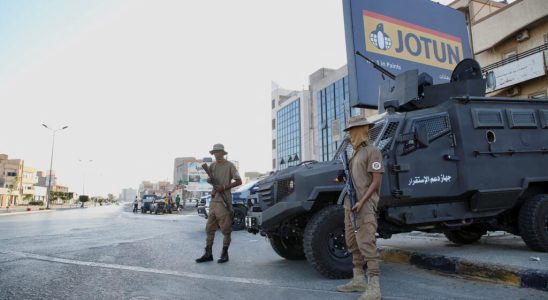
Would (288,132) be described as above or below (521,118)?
above

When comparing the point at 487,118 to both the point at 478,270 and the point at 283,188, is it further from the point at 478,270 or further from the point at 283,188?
the point at 283,188

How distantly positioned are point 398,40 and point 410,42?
2.21 ft

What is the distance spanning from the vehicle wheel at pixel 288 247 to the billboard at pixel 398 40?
24.0 feet

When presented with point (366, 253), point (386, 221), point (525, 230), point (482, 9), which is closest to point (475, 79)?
point (525, 230)

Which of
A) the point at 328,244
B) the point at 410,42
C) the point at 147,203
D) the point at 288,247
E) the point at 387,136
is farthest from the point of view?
the point at 147,203

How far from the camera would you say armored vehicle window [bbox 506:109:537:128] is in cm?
593

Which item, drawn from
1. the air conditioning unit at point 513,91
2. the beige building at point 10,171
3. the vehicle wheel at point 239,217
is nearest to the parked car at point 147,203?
the vehicle wheel at point 239,217

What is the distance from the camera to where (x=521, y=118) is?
236 inches

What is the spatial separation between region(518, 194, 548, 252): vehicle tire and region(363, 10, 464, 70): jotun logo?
8.04m

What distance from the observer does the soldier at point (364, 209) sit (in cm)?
358

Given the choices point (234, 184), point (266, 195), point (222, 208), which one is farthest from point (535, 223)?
point (222, 208)

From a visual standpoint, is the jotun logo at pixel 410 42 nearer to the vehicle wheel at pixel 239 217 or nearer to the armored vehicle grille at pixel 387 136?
the vehicle wheel at pixel 239 217

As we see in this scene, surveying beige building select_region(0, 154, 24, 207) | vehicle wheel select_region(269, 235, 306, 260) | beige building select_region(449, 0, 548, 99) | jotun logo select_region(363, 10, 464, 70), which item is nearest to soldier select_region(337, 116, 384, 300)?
vehicle wheel select_region(269, 235, 306, 260)

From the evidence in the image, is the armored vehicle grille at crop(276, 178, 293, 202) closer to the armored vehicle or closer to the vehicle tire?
the armored vehicle
